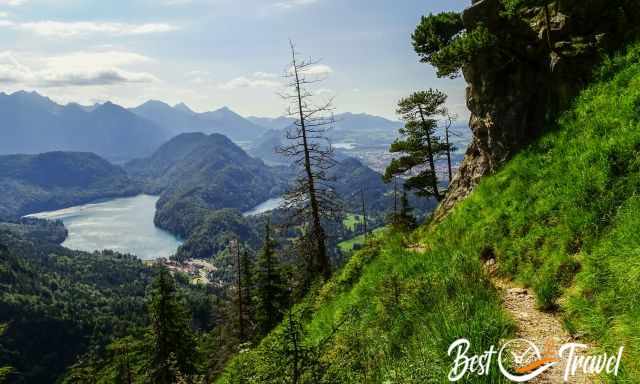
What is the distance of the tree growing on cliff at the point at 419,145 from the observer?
1174 inches

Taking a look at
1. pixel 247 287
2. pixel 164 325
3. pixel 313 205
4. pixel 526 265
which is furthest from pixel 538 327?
pixel 247 287

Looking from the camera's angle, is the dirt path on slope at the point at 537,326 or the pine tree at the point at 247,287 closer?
the dirt path on slope at the point at 537,326

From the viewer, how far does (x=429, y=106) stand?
97.2 feet

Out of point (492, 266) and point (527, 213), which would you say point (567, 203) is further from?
point (492, 266)

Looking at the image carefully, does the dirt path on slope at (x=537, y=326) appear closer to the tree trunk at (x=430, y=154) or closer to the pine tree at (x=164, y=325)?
the tree trunk at (x=430, y=154)

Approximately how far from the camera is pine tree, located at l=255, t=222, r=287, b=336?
118 feet

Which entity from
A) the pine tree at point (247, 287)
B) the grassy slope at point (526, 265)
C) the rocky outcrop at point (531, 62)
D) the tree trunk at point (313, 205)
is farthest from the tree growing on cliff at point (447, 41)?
the pine tree at point (247, 287)

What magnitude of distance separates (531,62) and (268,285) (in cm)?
2923

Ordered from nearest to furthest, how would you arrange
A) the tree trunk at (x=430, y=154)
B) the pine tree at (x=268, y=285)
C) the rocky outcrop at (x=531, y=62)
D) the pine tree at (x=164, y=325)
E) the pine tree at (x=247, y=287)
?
the rocky outcrop at (x=531, y=62), the pine tree at (x=164, y=325), the tree trunk at (x=430, y=154), the pine tree at (x=268, y=285), the pine tree at (x=247, y=287)

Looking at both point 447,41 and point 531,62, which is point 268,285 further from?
point 531,62

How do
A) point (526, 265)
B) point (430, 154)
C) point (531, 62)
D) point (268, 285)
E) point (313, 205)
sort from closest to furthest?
point (526, 265)
point (531, 62)
point (313, 205)
point (430, 154)
point (268, 285)

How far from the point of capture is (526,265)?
790cm

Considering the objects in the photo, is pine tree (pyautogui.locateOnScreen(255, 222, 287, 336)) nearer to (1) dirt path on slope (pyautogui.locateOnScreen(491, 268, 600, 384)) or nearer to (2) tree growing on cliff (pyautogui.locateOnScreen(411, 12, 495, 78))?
(2) tree growing on cliff (pyautogui.locateOnScreen(411, 12, 495, 78))

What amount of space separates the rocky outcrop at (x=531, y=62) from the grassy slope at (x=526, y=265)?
1.80 m
